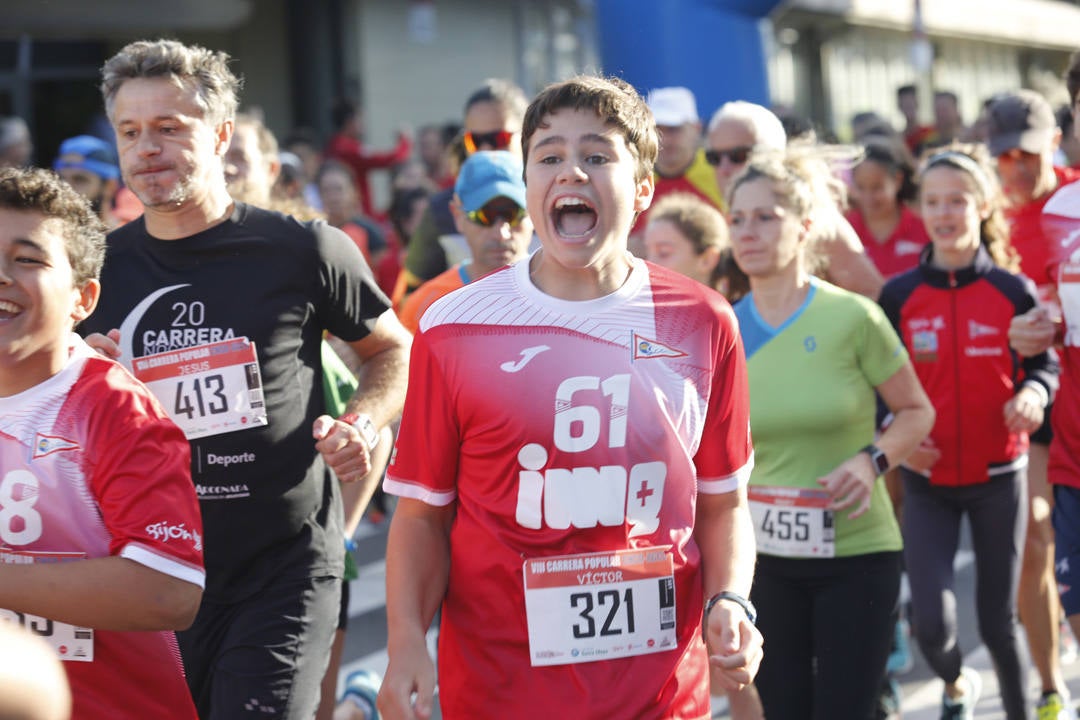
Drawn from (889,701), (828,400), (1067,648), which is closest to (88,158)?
(828,400)

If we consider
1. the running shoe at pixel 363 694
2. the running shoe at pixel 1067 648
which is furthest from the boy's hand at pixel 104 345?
the running shoe at pixel 1067 648

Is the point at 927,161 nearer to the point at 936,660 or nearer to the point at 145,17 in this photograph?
the point at 936,660

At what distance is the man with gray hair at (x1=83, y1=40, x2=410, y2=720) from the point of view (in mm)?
3840

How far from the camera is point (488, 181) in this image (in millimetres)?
5434

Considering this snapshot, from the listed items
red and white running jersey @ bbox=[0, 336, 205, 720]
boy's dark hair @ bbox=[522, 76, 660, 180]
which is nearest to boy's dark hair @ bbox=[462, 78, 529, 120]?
boy's dark hair @ bbox=[522, 76, 660, 180]

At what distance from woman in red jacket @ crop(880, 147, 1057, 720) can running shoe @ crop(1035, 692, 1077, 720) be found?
0.24 meters

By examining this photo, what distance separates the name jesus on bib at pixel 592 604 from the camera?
2971mm

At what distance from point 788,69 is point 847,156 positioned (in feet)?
87.5

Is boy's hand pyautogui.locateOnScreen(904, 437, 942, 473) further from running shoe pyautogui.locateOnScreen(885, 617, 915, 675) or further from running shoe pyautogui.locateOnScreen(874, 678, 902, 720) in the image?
running shoe pyautogui.locateOnScreen(885, 617, 915, 675)

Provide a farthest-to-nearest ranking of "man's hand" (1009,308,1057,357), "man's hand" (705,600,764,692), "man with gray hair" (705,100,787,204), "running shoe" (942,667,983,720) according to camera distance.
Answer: "man with gray hair" (705,100,787,204)
"running shoe" (942,667,983,720)
"man's hand" (1009,308,1057,357)
"man's hand" (705,600,764,692)

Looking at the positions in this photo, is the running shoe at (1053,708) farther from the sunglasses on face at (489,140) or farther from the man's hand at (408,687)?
the man's hand at (408,687)

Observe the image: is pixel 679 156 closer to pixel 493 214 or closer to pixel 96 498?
pixel 493 214

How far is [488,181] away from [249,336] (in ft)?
5.69

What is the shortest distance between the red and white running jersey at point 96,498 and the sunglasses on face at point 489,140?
4029 millimetres
